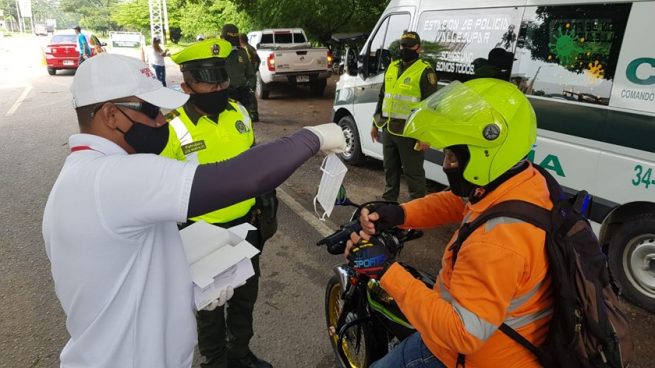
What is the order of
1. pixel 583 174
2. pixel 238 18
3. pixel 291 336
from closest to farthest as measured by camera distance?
pixel 291 336 < pixel 583 174 < pixel 238 18

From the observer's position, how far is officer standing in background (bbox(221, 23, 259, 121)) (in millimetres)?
8656

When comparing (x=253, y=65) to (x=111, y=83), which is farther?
(x=253, y=65)

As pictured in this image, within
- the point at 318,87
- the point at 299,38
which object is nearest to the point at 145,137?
the point at 318,87

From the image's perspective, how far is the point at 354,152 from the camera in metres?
6.91

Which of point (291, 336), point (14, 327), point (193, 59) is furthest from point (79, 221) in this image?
point (14, 327)

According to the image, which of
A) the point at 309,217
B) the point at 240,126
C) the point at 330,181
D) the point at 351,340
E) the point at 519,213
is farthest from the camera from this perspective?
the point at 309,217

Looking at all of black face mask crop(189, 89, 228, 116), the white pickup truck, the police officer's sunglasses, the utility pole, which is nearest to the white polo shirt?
the police officer's sunglasses

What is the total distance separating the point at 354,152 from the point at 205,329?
15.5ft

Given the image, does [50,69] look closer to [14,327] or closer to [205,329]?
[14,327]

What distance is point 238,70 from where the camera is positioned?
894 cm

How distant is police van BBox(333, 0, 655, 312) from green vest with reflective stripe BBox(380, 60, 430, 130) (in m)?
0.59

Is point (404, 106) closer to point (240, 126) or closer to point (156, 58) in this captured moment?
point (240, 126)

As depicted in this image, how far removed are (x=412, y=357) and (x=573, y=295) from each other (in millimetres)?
741

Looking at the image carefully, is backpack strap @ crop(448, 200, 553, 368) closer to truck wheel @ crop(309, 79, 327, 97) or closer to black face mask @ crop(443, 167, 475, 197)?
black face mask @ crop(443, 167, 475, 197)
